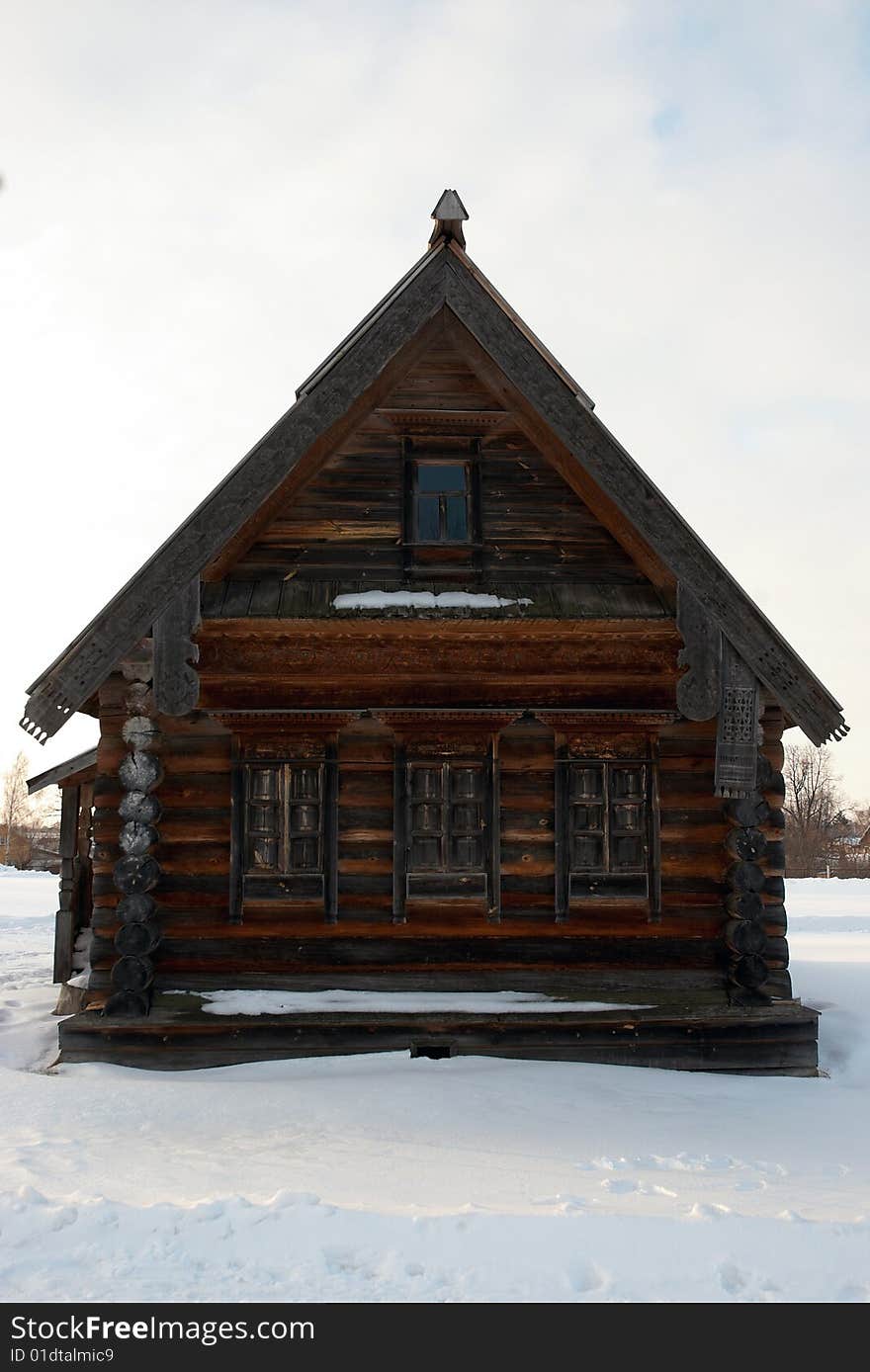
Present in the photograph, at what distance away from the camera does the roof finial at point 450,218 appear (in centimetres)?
852

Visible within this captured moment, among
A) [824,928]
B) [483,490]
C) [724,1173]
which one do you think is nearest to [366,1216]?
[724,1173]

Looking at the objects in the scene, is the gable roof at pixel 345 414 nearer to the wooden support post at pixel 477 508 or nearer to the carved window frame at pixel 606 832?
the wooden support post at pixel 477 508

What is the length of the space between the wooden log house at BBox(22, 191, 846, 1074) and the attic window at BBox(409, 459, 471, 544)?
129 mm

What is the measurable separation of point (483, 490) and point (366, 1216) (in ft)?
20.7

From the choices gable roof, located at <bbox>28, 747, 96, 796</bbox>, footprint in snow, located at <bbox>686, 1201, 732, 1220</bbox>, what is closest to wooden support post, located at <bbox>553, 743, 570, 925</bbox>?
footprint in snow, located at <bbox>686, 1201, 732, 1220</bbox>

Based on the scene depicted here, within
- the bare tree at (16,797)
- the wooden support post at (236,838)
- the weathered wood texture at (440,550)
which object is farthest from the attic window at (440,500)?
the bare tree at (16,797)

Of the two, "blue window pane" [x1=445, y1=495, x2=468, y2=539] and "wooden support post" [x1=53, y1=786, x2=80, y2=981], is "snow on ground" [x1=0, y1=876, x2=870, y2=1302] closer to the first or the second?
"wooden support post" [x1=53, y1=786, x2=80, y2=981]

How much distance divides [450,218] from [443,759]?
4.81 meters

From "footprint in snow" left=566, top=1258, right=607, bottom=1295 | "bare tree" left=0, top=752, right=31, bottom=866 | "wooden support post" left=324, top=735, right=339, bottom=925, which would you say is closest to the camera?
"footprint in snow" left=566, top=1258, right=607, bottom=1295

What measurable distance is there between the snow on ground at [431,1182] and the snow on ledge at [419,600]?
3.71 m

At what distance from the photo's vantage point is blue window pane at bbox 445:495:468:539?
8.90 m

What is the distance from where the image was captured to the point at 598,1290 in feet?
12.0

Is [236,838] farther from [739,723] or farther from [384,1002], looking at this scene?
[739,723]

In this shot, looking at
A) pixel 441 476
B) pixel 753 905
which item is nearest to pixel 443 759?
pixel 441 476
